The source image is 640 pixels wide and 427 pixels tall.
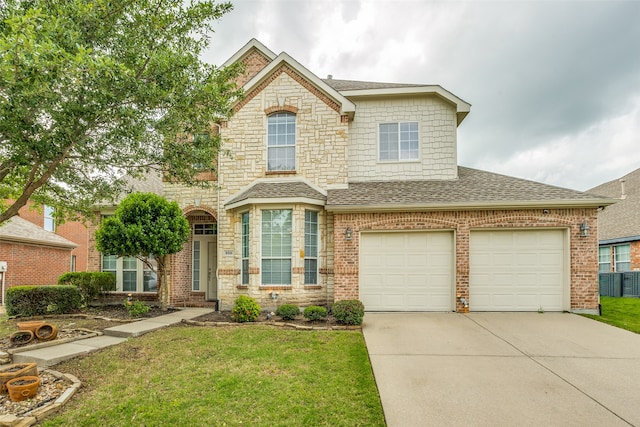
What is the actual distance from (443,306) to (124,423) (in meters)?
8.10

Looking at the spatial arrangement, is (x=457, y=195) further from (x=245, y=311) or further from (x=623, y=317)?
(x=245, y=311)

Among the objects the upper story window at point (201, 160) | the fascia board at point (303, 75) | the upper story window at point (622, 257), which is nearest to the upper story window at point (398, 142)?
the fascia board at point (303, 75)

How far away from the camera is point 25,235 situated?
15.9 meters

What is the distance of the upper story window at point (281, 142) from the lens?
10797mm

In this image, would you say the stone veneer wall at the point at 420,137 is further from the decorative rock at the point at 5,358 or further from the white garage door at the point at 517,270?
the decorative rock at the point at 5,358

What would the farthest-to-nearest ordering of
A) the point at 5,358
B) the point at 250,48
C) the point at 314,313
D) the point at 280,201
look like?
the point at 250,48
the point at 280,201
the point at 314,313
the point at 5,358

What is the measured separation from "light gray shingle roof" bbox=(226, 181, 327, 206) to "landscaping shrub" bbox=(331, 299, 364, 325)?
3.28 metres

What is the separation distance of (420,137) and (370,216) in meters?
3.61

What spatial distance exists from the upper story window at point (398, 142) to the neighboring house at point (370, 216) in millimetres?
35

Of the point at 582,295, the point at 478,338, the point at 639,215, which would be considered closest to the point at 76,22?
the point at 478,338

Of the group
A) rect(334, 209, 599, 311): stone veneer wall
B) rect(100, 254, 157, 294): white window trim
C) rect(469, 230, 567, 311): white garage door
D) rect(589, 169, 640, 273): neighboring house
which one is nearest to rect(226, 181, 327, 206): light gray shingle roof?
rect(334, 209, 599, 311): stone veneer wall

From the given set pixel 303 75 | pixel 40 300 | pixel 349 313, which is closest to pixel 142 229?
pixel 40 300

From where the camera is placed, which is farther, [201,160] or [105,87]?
[201,160]

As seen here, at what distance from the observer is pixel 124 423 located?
382 cm
